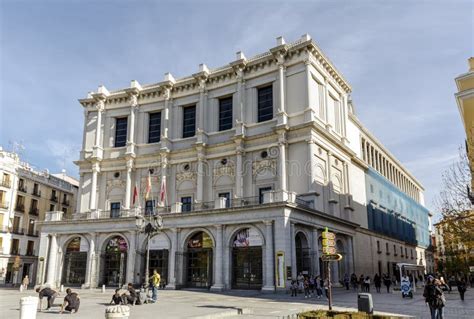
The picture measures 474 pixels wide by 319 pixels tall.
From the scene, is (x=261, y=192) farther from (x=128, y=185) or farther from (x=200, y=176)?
(x=128, y=185)

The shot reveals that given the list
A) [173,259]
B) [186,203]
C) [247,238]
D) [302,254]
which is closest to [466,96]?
[302,254]

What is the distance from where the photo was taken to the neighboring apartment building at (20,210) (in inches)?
1962

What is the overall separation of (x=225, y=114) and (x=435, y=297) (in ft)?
93.5

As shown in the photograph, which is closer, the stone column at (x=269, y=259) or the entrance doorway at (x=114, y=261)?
the stone column at (x=269, y=259)

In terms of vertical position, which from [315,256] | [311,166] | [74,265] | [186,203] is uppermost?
[311,166]

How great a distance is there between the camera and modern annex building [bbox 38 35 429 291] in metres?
30.8

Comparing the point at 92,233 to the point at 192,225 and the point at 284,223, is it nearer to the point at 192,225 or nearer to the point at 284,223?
the point at 192,225

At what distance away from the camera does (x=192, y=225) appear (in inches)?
1283

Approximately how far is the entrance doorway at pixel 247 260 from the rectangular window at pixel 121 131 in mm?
18876

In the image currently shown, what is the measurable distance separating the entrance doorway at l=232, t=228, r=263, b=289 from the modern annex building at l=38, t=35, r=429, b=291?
0.25ft

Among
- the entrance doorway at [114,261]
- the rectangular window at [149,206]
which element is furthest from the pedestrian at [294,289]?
the rectangular window at [149,206]

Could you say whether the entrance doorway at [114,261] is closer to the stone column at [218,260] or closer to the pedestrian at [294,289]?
the stone column at [218,260]

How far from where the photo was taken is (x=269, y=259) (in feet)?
94.2

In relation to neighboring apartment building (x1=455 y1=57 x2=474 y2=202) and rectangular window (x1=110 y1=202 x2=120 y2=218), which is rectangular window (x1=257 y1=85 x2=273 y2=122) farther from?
rectangular window (x1=110 y1=202 x2=120 y2=218)
